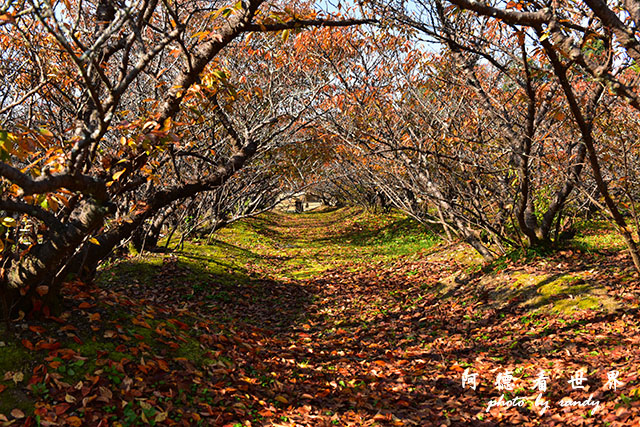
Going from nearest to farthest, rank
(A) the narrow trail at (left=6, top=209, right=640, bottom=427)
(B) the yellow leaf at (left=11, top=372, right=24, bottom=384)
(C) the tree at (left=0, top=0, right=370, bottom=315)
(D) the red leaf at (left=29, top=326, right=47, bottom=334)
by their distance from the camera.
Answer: (C) the tree at (left=0, top=0, right=370, bottom=315), (B) the yellow leaf at (left=11, top=372, right=24, bottom=384), (A) the narrow trail at (left=6, top=209, right=640, bottom=427), (D) the red leaf at (left=29, top=326, right=47, bottom=334)

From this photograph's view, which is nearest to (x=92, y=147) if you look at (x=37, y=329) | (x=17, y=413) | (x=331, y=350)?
(x=37, y=329)

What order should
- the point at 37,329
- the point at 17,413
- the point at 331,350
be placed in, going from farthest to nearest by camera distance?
the point at 331,350, the point at 37,329, the point at 17,413

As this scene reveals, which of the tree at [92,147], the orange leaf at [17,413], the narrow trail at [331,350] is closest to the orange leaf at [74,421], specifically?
the narrow trail at [331,350]

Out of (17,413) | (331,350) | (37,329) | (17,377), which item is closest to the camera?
(17,413)

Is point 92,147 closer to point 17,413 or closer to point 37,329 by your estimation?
point 37,329

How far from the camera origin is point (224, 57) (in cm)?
1017

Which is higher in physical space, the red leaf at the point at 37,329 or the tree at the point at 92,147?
the tree at the point at 92,147

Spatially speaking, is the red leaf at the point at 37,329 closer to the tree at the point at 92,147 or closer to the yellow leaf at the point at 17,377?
the tree at the point at 92,147

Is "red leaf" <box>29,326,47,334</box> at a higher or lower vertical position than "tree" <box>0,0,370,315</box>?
lower

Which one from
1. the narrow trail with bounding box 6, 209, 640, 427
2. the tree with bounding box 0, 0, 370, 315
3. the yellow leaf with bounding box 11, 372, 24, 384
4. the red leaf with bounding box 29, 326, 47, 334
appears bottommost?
the narrow trail with bounding box 6, 209, 640, 427

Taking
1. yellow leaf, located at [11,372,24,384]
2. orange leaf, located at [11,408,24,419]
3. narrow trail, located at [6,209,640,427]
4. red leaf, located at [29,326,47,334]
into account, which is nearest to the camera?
orange leaf, located at [11,408,24,419]

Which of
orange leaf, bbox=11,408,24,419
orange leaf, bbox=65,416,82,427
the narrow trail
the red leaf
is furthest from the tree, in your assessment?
orange leaf, bbox=65,416,82,427

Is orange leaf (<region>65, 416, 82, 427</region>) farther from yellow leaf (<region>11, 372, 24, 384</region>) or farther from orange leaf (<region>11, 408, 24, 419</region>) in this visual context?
yellow leaf (<region>11, 372, 24, 384</region>)

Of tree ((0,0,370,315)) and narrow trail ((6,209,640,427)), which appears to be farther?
→ narrow trail ((6,209,640,427))
